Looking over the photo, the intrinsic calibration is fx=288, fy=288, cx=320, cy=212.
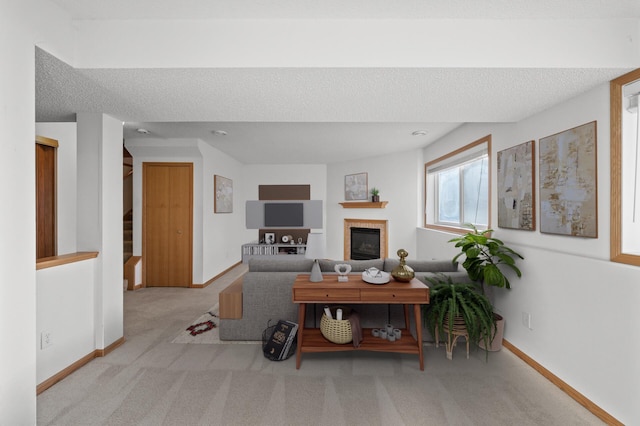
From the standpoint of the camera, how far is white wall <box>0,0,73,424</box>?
4.58 ft

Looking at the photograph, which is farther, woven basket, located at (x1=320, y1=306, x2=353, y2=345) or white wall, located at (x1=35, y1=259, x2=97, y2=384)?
woven basket, located at (x1=320, y1=306, x2=353, y2=345)

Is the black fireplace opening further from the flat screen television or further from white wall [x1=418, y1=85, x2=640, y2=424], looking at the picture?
white wall [x1=418, y1=85, x2=640, y2=424]

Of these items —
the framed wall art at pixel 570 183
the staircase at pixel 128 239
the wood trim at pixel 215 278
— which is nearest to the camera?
the framed wall art at pixel 570 183

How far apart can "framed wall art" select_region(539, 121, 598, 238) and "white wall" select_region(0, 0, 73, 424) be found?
132 inches

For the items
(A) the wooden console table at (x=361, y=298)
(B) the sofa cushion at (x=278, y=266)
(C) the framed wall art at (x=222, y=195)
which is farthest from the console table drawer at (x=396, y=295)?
(C) the framed wall art at (x=222, y=195)

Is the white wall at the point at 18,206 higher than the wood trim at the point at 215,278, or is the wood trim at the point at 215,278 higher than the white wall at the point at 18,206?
the white wall at the point at 18,206

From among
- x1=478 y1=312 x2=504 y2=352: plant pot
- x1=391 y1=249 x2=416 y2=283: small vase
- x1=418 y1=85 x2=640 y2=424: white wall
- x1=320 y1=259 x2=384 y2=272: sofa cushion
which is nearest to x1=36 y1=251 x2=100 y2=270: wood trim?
x1=320 y1=259 x2=384 y2=272: sofa cushion

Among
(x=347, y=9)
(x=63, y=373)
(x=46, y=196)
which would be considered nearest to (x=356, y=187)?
(x=347, y=9)

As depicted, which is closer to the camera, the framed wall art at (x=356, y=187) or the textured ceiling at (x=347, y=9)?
the textured ceiling at (x=347, y=9)

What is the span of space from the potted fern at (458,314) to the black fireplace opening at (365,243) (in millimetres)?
3035

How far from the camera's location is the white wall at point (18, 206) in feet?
4.58

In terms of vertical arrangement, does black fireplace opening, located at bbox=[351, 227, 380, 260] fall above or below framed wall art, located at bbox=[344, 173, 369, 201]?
below

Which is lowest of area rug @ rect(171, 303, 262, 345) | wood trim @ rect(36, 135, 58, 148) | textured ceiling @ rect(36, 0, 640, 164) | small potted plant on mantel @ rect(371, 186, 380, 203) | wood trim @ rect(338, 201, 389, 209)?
area rug @ rect(171, 303, 262, 345)

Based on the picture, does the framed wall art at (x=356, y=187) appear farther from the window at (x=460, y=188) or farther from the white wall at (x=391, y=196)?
the window at (x=460, y=188)
